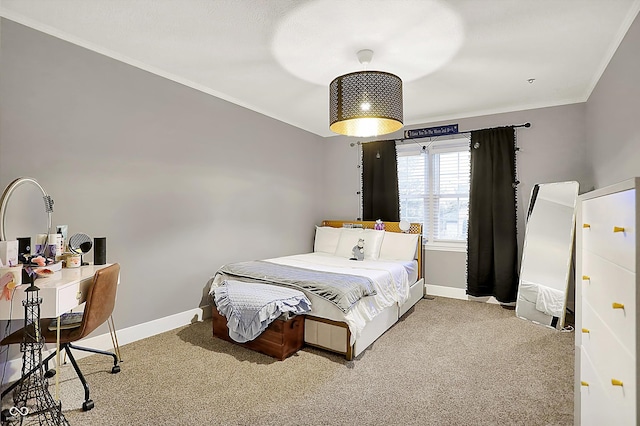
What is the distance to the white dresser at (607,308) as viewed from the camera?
1.01 metres

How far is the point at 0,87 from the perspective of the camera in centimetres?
223

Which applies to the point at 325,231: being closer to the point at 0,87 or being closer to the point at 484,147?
the point at 484,147

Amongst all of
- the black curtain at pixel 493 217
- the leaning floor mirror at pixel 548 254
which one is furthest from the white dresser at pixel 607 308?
the black curtain at pixel 493 217

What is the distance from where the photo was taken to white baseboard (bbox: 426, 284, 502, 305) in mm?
4296

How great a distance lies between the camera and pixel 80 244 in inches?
A: 97.8

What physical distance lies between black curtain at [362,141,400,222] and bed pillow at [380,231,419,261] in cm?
50

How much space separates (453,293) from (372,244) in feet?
4.34

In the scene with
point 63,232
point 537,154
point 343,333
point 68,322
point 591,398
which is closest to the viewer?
point 591,398

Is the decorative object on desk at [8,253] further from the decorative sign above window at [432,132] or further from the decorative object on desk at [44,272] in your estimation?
the decorative sign above window at [432,132]

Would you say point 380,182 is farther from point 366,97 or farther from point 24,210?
point 24,210

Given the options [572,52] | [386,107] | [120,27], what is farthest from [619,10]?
[120,27]

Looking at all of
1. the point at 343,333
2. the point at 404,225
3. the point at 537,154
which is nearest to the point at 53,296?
the point at 343,333

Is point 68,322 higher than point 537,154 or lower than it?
lower

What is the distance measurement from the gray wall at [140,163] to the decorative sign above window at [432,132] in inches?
76.8
